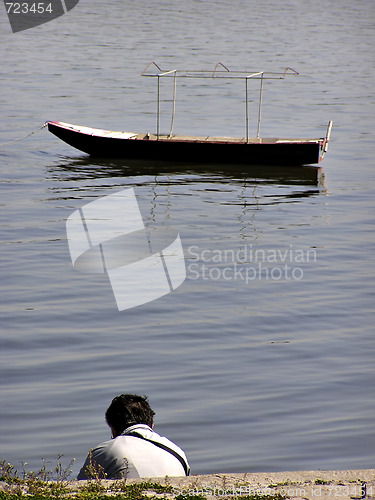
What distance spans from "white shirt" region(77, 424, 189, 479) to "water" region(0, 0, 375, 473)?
1.66 metres

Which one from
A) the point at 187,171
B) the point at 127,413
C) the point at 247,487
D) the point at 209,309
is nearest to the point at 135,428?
the point at 127,413

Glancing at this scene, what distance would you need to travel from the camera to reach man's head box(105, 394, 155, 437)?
491cm

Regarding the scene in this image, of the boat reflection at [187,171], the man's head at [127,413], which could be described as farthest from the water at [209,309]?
the man's head at [127,413]

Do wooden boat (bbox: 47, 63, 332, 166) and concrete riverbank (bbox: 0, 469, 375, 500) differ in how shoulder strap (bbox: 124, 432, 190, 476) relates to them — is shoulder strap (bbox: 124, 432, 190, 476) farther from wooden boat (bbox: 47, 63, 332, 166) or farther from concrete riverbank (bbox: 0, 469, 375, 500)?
wooden boat (bbox: 47, 63, 332, 166)

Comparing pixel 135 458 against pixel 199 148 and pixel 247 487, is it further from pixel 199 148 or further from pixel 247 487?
pixel 199 148

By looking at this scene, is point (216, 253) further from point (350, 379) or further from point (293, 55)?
point (293, 55)

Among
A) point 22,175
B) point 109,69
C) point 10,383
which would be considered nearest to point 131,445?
point 10,383

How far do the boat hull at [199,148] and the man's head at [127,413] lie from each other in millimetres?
13999

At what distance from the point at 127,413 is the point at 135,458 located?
0.39m

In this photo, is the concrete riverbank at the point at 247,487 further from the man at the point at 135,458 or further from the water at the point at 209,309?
the water at the point at 209,309

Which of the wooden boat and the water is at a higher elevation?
the wooden boat

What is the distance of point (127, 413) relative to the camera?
16.1ft

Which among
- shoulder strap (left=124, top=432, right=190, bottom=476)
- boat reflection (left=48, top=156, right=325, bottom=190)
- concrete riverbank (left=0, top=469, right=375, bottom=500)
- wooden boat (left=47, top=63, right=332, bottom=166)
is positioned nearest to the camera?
concrete riverbank (left=0, top=469, right=375, bottom=500)

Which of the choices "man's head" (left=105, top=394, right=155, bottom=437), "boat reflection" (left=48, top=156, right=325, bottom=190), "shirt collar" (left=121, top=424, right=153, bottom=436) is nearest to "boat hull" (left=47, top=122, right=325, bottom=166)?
"boat reflection" (left=48, top=156, right=325, bottom=190)
